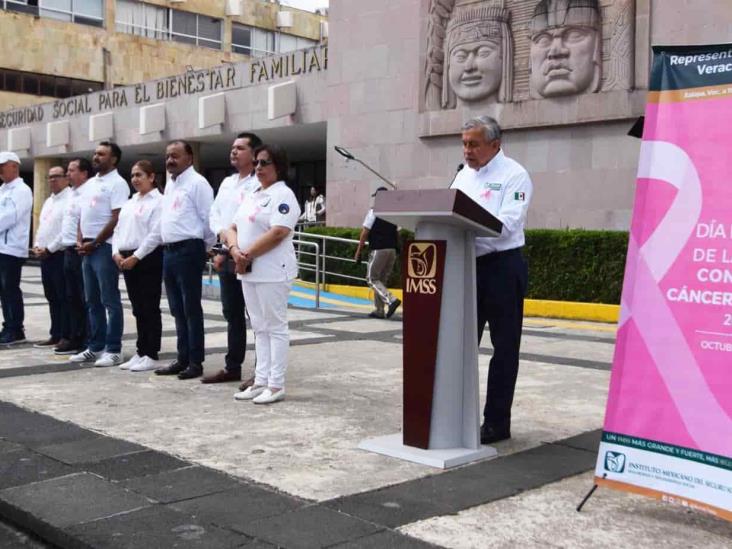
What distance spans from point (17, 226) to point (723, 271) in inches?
280

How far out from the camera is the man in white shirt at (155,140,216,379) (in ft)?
21.7

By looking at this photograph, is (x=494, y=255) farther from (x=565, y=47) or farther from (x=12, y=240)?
(x=565, y=47)

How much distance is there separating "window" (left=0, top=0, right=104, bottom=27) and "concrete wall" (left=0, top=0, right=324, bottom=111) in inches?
18.6

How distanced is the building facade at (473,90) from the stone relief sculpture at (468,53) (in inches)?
0.7

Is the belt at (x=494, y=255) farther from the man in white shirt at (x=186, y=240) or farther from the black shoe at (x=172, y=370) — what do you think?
the black shoe at (x=172, y=370)

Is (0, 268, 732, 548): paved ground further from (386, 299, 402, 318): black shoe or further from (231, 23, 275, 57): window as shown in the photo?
(231, 23, 275, 57): window

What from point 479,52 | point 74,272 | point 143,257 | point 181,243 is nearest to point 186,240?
point 181,243

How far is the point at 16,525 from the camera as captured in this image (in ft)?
12.0

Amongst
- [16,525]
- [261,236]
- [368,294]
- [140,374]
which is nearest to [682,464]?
[16,525]

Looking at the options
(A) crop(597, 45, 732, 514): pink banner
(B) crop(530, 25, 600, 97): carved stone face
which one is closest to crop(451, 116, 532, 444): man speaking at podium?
(A) crop(597, 45, 732, 514): pink banner

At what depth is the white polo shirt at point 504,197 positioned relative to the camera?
4.61 metres

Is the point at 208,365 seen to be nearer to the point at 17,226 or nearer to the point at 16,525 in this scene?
the point at 17,226

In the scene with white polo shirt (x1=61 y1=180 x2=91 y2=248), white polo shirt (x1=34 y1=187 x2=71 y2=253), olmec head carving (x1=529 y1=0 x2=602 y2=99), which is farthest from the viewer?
olmec head carving (x1=529 y1=0 x2=602 y2=99)

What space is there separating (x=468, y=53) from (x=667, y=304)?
11.9 metres
